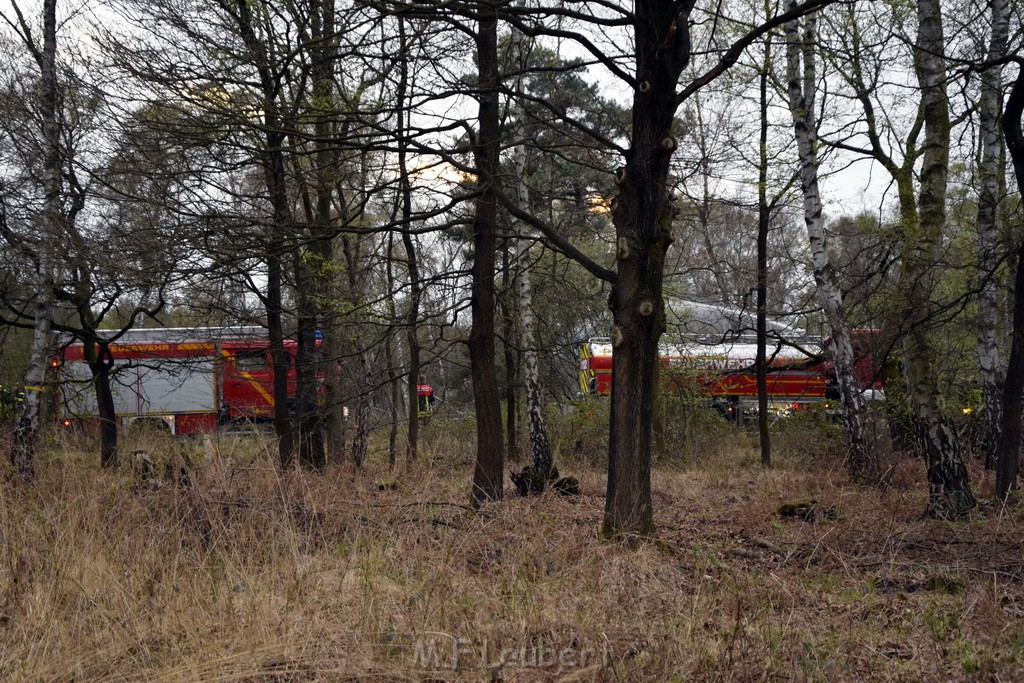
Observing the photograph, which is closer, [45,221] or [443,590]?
[443,590]

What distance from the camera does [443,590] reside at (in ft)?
15.7

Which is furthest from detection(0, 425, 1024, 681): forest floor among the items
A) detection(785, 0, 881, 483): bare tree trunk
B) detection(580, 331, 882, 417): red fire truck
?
detection(580, 331, 882, 417): red fire truck

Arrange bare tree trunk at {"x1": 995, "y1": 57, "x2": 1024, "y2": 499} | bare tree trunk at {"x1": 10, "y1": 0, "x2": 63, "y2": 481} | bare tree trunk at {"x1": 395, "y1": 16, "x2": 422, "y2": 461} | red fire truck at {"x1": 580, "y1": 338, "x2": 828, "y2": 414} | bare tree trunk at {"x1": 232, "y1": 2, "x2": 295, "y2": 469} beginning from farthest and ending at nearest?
Answer: red fire truck at {"x1": 580, "y1": 338, "x2": 828, "y2": 414} < bare tree trunk at {"x1": 10, "y1": 0, "x2": 63, "y2": 481} < bare tree trunk at {"x1": 395, "y1": 16, "x2": 422, "y2": 461} < bare tree trunk at {"x1": 232, "y1": 2, "x2": 295, "y2": 469} < bare tree trunk at {"x1": 995, "y1": 57, "x2": 1024, "y2": 499}

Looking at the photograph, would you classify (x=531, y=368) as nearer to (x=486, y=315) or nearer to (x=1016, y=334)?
(x=486, y=315)

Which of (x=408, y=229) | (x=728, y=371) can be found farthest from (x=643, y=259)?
(x=728, y=371)

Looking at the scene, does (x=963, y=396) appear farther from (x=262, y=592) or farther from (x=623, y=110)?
(x=262, y=592)

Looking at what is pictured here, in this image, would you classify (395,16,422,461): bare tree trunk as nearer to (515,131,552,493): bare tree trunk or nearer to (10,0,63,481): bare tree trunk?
(515,131,552,493): bare tree trunk

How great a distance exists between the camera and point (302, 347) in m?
12.3

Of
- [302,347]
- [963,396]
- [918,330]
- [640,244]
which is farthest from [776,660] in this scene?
[963,396]

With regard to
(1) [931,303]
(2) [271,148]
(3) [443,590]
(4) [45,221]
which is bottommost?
(3) [443,590]

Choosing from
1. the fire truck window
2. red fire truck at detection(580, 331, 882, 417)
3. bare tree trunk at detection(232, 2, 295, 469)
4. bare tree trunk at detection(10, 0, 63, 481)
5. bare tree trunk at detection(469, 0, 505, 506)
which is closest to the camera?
bare tree trunk at detection(232, 2, 295, 469)

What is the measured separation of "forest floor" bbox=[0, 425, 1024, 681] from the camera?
3.97m

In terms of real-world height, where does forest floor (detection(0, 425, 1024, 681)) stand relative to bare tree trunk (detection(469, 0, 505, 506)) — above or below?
below

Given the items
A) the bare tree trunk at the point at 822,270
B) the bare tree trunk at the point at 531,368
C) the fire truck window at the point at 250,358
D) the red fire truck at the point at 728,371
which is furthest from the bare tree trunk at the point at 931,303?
the fire truck window at the point at 250,358
